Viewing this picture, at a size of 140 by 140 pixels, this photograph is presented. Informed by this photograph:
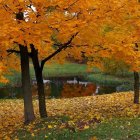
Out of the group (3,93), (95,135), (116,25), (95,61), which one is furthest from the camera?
(3,93)

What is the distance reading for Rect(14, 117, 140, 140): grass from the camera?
10.7 m

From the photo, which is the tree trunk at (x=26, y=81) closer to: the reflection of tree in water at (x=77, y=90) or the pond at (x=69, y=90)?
the pond at (x=69, y=90)

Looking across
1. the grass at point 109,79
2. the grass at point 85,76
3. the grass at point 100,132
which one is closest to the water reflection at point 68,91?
the grass at point 109,79

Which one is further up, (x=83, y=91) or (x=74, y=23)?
(x=74, y=23)

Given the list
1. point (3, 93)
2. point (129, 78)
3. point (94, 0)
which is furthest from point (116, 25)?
point (129, 78)

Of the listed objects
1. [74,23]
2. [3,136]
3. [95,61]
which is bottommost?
[3,136]

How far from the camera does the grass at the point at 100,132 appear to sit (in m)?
10.7

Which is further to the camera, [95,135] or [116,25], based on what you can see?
[116,25]

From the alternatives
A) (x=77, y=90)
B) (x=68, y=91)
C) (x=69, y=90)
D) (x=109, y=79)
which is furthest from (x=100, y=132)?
(x=109, y=79)

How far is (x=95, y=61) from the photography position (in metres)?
16.2

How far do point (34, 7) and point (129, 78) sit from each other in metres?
39.7

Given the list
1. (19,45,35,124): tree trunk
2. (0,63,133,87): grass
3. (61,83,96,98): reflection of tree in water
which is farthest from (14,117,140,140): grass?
(0,63,133,87): grass

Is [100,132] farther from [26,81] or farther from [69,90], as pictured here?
[69,90]

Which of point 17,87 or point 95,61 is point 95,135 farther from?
point 17,87
